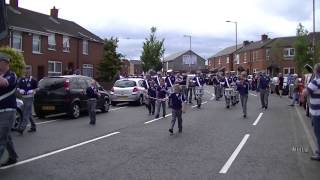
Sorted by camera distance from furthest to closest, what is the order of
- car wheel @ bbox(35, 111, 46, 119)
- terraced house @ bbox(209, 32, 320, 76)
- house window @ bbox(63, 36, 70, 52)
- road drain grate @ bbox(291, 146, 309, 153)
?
terraced house @ bbox(209, 32, 320, 76)
house window @ bbox(63, 36, 70, 52)
car wheel @ bbox(35, 111, 46, 119)
road drain grate @ bbox(291, 146, 309, 153)

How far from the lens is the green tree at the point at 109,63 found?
51.1 meters

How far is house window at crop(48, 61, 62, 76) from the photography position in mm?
44250

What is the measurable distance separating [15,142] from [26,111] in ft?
5.67

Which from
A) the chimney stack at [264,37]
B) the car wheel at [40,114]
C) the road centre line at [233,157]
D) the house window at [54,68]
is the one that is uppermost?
the chimney stack at [264,37]

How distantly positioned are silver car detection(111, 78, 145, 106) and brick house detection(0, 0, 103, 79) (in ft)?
33.1

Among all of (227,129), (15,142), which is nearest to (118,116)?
(227,129)

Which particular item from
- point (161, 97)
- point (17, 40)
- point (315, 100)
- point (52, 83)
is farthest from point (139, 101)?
point (315, 100)

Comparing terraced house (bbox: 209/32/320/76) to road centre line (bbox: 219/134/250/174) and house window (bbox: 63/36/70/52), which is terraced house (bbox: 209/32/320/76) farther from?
road centre line (bbox: 219/134/250/174)

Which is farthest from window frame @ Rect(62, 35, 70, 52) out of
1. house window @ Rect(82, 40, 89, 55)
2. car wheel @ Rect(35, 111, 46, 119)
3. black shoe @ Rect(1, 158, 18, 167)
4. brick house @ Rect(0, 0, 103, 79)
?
black shoe @ Rect(1, 158, 18, 167)

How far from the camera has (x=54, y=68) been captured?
44969mm

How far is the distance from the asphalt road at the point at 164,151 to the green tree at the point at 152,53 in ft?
152

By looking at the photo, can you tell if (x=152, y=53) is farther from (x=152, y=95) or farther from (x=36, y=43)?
(x=152, y=95)

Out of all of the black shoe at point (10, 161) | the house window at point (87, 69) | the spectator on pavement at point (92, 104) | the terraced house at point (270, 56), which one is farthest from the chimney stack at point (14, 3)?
the black shoe at point (10, 161)

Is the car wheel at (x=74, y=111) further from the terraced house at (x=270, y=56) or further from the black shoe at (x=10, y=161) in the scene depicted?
the terraced house at (x=270, y=56)
